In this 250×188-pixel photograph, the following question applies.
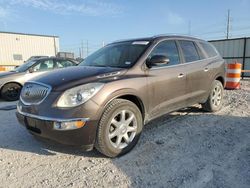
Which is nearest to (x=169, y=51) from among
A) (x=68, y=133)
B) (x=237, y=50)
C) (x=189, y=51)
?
(x=189, y=51)

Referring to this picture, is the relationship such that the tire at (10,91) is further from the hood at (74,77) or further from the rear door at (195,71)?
the rear door at (195,71)

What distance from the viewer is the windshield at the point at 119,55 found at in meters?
4.18

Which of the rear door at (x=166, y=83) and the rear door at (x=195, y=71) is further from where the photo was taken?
the rear door at (x=195, y=71)

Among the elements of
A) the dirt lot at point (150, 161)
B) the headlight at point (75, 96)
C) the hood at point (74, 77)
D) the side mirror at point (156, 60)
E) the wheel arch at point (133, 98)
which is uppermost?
the side mirror at point (156, 60)

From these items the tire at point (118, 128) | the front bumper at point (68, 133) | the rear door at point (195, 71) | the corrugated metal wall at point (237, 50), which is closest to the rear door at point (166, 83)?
the rear door at point (195, 71)

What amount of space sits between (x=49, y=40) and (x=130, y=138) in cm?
3095

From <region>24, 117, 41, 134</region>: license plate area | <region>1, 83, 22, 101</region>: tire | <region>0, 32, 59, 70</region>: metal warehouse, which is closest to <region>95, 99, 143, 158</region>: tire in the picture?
<region>24, 117, 41, 134</region>: license plate area

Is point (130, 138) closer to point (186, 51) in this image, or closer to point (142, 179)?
point (142, 179)

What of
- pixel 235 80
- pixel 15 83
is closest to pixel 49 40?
pixel 15 83

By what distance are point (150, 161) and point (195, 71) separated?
2396mm

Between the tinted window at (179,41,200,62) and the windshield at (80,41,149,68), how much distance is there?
1.00 metres

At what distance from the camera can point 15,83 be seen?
866cm

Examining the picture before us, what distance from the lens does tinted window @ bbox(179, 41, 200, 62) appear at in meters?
5.01

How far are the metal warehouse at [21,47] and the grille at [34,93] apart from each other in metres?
26.5
